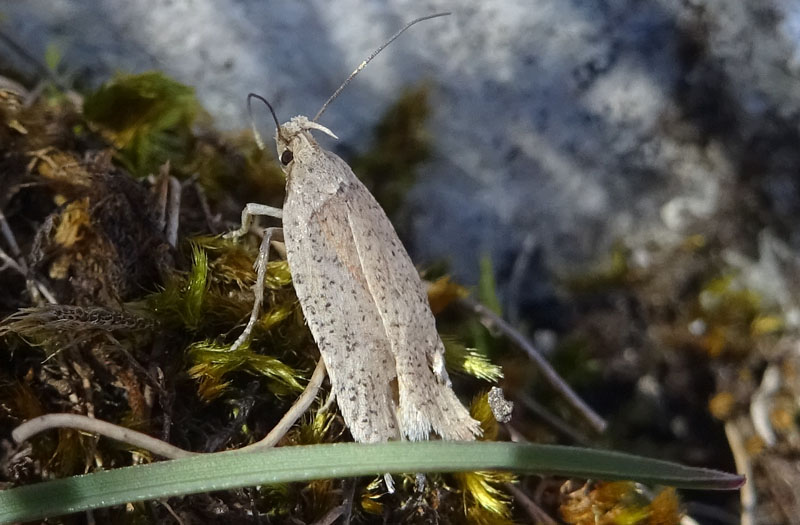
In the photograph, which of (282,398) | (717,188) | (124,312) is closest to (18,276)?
(124,312)

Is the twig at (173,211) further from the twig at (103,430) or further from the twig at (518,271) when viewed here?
the twig at (518,271)

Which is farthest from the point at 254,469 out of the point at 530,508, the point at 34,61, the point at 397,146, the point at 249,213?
the point at 34,61

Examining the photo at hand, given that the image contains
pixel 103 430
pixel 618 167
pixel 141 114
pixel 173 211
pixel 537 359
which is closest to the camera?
pixel 103 430

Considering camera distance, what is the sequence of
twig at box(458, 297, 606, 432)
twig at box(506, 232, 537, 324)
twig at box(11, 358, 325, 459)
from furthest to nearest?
twig at box(506, 232, 537, 324) → twig at box(458, 297, 606, 432) → twig at box(11, 358, 325, 459)

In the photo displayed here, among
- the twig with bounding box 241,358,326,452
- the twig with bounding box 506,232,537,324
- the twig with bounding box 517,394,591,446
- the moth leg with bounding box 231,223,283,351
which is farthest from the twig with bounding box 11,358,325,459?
the twig with bounding box 506,232,537,324

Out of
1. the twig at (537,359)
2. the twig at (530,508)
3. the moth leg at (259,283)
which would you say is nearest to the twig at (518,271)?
the twig at (537,359)

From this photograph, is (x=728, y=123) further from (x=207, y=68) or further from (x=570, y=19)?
(x=207, y=68)

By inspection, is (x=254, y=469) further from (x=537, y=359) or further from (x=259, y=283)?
(x=537, y=359)

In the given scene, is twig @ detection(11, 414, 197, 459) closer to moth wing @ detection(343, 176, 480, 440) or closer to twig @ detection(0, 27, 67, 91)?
moth wing @ detection(343, 176, 480, 440)
